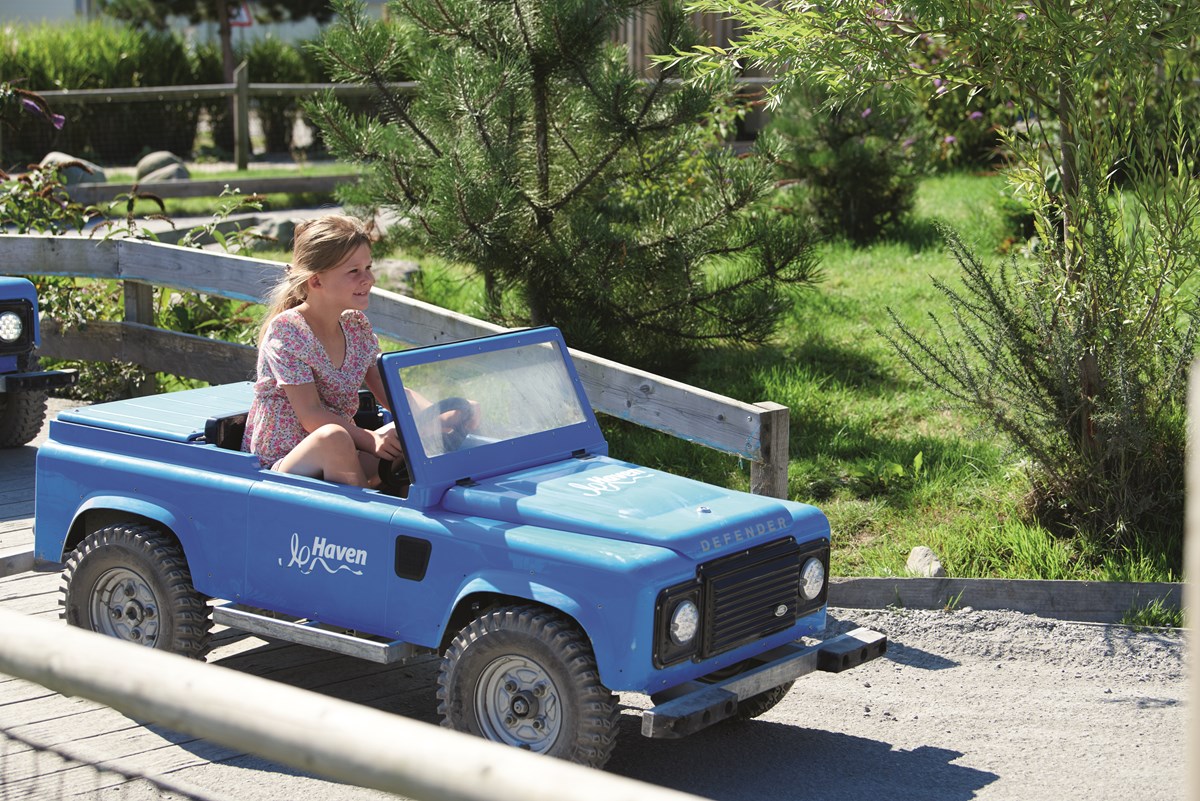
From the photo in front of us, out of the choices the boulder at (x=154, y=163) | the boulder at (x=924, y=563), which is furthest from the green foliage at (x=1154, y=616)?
the boulder at (x=154, y=163)

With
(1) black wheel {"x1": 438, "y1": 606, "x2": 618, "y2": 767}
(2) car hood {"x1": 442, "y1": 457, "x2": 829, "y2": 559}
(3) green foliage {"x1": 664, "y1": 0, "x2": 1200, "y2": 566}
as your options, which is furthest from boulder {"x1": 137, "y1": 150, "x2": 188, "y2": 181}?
(1) black wheel {"x1": 438, "y1": 606, "x2": 618, "y2": 767}

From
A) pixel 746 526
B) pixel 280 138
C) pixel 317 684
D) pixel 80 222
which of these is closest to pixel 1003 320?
pixel 746 526

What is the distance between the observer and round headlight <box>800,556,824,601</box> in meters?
4.33

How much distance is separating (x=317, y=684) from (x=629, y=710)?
108 cm

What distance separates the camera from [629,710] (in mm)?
4762

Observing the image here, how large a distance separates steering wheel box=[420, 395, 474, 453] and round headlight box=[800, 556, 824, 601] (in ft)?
3.64

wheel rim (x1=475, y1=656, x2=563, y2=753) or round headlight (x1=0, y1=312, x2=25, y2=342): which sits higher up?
round headlight (x1=0, y1=312, x2=25, y2=342)

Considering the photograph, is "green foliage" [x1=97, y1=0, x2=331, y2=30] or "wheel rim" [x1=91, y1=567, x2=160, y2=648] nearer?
"wheel rim" [x1=91, y1=567, x2=160, y2=648]

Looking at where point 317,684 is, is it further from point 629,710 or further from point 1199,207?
point 1199,207

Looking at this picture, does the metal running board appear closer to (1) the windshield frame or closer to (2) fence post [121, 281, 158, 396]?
(1) the windshield frame

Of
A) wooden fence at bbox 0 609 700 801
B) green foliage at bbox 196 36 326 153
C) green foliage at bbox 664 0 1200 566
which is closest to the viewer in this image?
wooden fence at bbox 0 609 700 801

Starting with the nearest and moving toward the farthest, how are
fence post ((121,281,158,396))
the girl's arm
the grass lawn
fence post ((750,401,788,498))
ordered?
the girl's arm, fence post ((750,401,788,498)), the grass lawn, fence post ((121,281,158,396))

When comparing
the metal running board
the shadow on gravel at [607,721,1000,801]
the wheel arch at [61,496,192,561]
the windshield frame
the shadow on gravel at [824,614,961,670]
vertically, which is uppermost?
the windshield frame

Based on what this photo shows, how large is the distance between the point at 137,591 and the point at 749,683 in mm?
2063
